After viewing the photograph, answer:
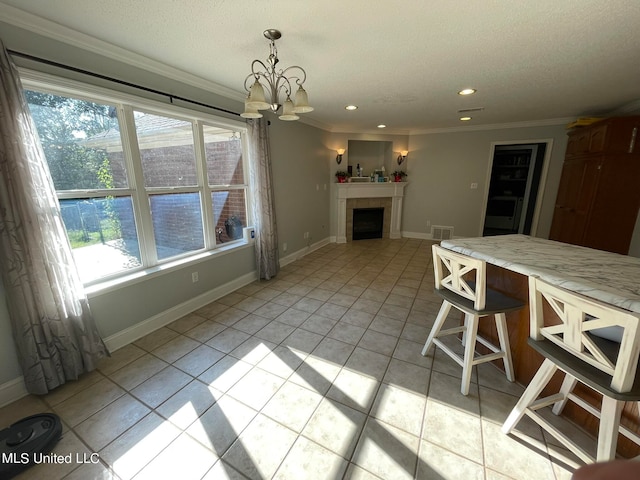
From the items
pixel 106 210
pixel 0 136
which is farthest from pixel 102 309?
pixel 0 136

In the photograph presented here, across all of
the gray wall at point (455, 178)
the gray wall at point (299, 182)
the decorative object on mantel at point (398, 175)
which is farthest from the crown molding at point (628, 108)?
the gray wall at point (299, 182)

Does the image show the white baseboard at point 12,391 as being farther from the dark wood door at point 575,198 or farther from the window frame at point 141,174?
the dark wood door at point 575,198

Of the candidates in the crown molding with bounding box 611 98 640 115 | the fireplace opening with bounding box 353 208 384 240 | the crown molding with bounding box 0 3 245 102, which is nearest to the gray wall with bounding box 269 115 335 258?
the fireplace opening with bounding box 353 208 384 240

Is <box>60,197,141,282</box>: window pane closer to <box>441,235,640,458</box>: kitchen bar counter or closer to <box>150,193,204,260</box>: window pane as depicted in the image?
<box>150,193,204,260</box>: window pane

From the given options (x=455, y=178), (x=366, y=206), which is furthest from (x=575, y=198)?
(x=366, y=206)

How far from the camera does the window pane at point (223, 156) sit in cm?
291

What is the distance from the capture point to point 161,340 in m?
2.27

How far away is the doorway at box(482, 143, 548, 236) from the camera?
514cm

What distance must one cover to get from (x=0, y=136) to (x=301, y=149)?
339 centimetres

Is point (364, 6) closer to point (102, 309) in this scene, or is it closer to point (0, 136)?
point (0, 136)

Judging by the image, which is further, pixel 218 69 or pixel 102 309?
Answer: pixel 218 69

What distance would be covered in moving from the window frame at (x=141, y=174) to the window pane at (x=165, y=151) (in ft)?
0.17

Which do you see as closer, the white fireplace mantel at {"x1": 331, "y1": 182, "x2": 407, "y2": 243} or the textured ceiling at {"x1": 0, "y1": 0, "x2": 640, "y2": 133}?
the textured ceiling at {"x1": 0, "y1": 0, "x2": 640, "y2": 133}

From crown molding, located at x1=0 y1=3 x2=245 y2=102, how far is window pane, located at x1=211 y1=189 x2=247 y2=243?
116 centimetres
